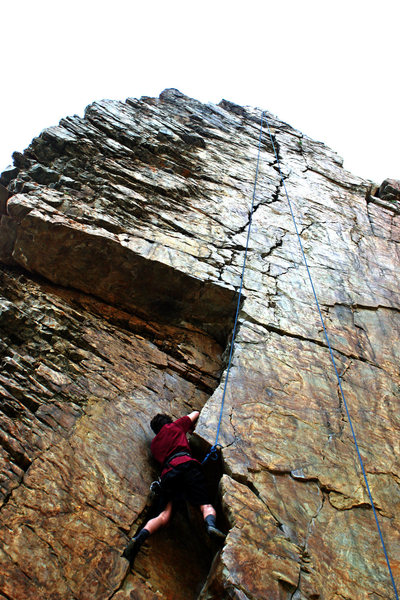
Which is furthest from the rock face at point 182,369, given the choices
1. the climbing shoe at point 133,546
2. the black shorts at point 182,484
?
the black shorts at point 182,484

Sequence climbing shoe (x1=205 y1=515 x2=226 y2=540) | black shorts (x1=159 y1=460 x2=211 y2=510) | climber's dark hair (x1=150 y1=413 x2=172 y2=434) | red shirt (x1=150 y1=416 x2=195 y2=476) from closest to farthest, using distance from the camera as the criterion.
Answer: climbing shoe (x1=205 y1=515 x2=226 y2=540), black shorts (x1=159 y1=460 x2=211 y2=510), red shirt (x1=150 y1=416 x2=195 y2=476), climber's dark hair (x1=150 y1=413 x2=172 y2=434)

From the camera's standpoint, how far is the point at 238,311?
500cm

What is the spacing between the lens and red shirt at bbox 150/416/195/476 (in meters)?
3.57

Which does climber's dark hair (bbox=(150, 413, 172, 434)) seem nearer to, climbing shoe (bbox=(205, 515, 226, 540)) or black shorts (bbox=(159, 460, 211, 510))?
black shorts (bbox=(159, 460, 211, 510))

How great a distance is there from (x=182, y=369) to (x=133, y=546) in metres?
2.18

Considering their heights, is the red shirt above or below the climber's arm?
below

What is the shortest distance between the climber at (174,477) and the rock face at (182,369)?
0.43ft

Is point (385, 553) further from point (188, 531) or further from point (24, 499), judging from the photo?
point (24, 499)

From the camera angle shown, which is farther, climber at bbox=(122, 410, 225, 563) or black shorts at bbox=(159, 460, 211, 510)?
black shorts at bbox=(159, 460, 211, 510)

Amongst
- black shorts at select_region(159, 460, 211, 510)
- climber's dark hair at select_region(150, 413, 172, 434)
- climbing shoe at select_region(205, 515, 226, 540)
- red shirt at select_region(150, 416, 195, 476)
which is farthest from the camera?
climber's dark hair at select_region(150, 413, 172, 434)

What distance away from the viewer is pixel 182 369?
480cm

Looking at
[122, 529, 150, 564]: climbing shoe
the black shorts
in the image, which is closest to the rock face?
[122, 529, 150, 564]: climbing shoe

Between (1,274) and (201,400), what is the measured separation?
3322 millimetres

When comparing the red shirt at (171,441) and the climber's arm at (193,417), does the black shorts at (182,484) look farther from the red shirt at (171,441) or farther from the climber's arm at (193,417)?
the climber's arm at (193,417)
